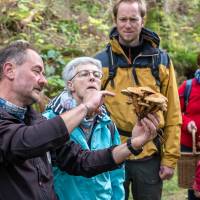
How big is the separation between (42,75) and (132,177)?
6.23 feet

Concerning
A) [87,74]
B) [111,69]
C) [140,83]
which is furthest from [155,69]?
→ [87,74]

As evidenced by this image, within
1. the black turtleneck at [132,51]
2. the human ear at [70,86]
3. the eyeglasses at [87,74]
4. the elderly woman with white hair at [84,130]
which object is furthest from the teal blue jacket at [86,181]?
the black turtleneck at [132,51]

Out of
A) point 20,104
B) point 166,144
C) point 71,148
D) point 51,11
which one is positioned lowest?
point 166,144

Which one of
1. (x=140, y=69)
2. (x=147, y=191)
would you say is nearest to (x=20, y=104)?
(x=140, y=69)

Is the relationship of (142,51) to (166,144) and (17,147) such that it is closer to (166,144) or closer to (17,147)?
(166,144)

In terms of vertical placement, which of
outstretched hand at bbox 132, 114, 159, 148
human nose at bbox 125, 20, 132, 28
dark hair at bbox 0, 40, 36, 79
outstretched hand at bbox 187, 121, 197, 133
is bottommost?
outstretched hand at bbox 187, 121, 197, 133

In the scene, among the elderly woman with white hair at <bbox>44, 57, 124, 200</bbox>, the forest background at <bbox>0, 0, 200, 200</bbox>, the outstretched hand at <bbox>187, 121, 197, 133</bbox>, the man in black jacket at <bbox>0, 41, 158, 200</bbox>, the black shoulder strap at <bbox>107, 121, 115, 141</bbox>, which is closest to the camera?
the man in black jacket at <bbox>0, 41, 158, 200</bbox>

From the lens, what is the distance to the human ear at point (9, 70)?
265 cm

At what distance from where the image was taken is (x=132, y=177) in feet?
14.1

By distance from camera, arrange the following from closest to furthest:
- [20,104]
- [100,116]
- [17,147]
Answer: [17,147] → [20,104] → [100,116]

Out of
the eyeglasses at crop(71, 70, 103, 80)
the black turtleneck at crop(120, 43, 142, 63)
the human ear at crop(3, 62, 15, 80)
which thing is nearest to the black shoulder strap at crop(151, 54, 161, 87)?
the black turtleneck at crop(120, 43, 142, 63)

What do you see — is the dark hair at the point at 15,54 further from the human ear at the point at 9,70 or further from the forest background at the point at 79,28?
the forest background at the point at 79,28

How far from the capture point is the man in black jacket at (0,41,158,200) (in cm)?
243

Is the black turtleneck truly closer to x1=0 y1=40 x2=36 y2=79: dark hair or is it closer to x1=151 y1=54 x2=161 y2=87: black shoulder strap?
x1=151 y1=54 x2=161 y2=87: black shoulder strap
